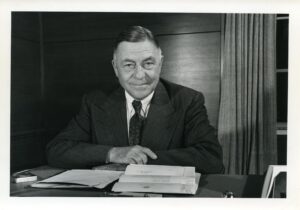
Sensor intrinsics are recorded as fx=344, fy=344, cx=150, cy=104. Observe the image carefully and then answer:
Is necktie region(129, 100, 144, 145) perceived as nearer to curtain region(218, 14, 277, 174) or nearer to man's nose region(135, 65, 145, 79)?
man's nose region(135, 65, 145, 79)

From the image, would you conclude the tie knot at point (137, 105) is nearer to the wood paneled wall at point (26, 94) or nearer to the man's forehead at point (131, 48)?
the man's forehead at point (131, 48)

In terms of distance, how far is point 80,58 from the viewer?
167 cm

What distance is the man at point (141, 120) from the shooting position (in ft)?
5.37

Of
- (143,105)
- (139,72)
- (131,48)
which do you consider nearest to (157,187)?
(143,105)

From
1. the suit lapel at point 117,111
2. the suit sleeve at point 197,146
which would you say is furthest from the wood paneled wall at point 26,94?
the suit sleeve at point 197,146

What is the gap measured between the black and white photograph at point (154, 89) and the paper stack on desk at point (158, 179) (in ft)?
0.20

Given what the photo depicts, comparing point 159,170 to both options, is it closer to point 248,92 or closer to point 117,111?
point 117,111

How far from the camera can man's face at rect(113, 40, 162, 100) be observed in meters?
1.66

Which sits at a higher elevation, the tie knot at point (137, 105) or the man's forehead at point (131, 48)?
the man's forehead at point (131, 48)

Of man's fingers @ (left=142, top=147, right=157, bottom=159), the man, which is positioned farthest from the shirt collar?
man's fingers @ (left=142, top=147, right=157, bottom=159)

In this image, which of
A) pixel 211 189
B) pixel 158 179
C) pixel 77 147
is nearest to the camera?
pixel 211 189

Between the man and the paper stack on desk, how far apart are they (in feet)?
0.20

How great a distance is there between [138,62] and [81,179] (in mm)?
610

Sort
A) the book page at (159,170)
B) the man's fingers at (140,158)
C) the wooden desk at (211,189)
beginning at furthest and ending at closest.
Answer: the man's fingers at (140,158) < the book page at (159,170) < the wooden desk at (211,189)
